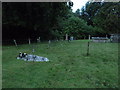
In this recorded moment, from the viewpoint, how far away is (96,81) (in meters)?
4.49

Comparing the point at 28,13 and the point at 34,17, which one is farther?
the point at 34,17

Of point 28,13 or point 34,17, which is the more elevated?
point 28,13

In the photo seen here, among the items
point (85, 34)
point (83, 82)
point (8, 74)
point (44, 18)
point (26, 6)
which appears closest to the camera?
point (83, 82)

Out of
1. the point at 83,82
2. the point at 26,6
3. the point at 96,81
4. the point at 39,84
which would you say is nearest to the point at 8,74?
the point at 39,84

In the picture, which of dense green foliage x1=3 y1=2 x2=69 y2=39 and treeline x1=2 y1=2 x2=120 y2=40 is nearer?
dense green foliage x1=3 y1=2 x2=69 y2=39

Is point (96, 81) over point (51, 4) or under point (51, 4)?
under

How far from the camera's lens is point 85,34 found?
3891cm

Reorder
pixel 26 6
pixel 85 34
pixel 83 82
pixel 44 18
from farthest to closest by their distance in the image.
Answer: pixel 85 34, pixel 44 18, pixel 26 6, pixel 83 82

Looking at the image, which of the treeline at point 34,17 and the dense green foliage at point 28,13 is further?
the treeline at point 34,17

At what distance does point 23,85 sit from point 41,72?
1.24 meters

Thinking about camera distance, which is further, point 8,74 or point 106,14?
point 106,14

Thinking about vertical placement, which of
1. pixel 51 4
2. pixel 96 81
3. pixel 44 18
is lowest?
pixel 96 81

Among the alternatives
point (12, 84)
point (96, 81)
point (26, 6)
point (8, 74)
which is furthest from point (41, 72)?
point (26, 6)

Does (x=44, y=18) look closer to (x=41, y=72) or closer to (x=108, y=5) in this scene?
(x=108, y=5)
